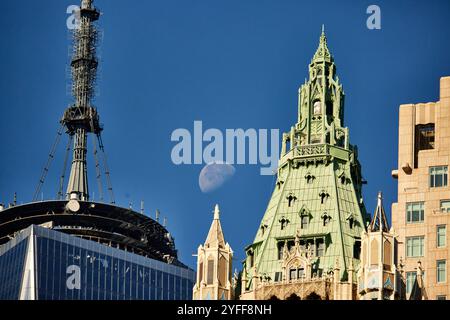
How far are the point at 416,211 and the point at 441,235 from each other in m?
3.72

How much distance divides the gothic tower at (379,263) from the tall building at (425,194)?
1.26 meters

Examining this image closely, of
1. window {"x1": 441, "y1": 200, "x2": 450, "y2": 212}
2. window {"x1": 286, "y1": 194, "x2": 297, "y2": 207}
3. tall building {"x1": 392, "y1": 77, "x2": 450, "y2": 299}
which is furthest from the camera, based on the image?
window {"x1": 286, "y1": 194, "x2": 297, "y2": 207}

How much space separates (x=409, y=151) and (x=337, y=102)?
959 inches

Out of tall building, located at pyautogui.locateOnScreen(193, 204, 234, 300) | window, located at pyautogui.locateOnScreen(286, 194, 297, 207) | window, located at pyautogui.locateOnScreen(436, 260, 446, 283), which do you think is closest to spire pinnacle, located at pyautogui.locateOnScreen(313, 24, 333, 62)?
window, located at pyautogui.locateOnScreen(286, 194, 297, 207)

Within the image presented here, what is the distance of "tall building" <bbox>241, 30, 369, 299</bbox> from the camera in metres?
164

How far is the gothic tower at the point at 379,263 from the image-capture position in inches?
5950

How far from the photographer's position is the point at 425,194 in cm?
15475

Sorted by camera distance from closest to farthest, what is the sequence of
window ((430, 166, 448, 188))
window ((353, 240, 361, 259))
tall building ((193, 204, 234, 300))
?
window ((430, 166, 448, 188)) → tall building ((193, 204, 234, 300)) → window ((353, 240, 361, 259))

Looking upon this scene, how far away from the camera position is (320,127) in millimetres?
179875

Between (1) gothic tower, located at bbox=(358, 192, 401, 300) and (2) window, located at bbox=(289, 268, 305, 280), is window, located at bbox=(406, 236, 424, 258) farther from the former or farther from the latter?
(2) window, located at bbox=(289, 268, 305, 280)
